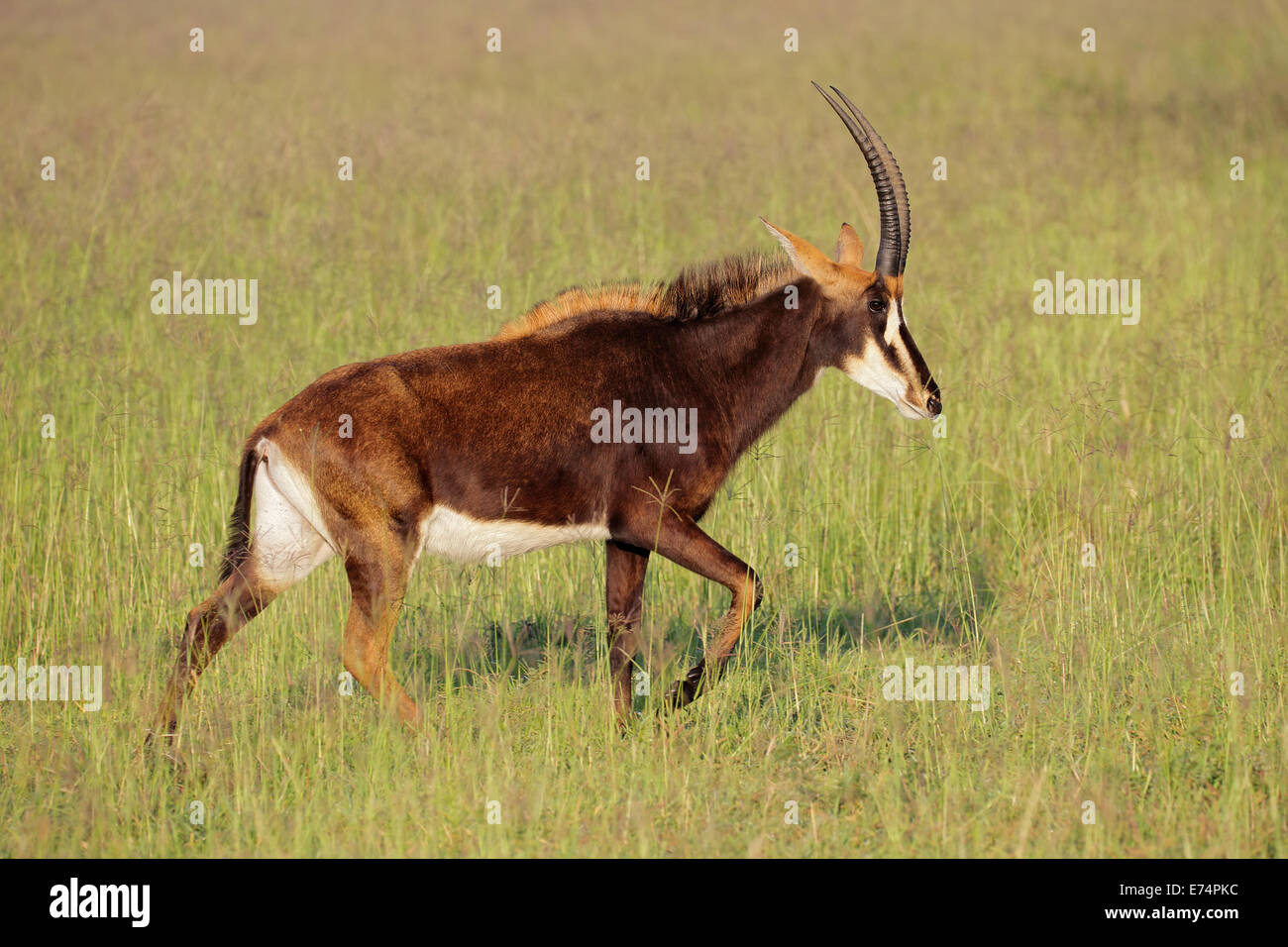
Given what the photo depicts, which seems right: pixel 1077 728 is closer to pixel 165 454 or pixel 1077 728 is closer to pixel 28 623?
pixel 28 623

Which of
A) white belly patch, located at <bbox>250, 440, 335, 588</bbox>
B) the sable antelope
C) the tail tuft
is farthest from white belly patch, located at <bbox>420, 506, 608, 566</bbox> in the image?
the tail tuft

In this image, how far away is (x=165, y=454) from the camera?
29.2ft

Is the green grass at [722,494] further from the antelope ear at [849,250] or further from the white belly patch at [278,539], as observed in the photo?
the antelope ear at [849,250]

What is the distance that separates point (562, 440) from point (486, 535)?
527mm

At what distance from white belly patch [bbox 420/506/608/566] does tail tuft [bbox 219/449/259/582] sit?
2.56ft

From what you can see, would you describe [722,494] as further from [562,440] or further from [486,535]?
[486,535]

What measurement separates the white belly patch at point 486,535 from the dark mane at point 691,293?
1.07 meters

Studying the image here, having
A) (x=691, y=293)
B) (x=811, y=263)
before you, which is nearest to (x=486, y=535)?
(x=691, y=293)

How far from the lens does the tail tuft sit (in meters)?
6.17

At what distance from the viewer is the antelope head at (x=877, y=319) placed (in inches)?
261


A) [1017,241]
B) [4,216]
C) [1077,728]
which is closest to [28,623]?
[1077,728]

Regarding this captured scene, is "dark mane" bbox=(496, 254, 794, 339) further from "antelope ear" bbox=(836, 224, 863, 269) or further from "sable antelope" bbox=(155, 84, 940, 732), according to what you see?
"antelope ear" bbox=(836, 224, 863, 269)

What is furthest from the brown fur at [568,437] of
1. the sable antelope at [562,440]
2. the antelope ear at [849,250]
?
the antelope ear at [849,250]

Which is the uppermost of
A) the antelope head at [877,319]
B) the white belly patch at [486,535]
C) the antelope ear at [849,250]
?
the antelope ear at [849,250]
